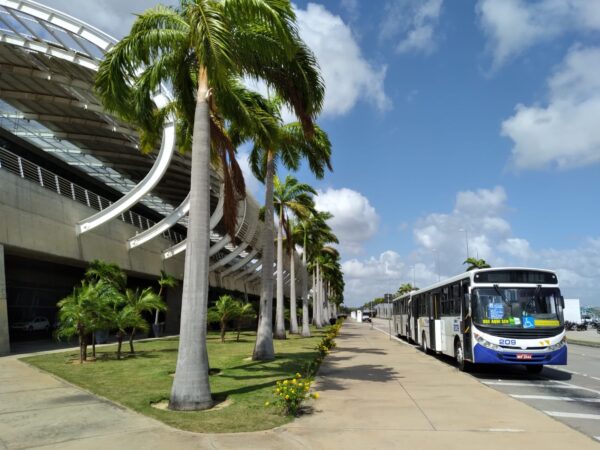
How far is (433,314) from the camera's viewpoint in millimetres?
20609

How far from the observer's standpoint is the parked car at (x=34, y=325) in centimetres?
2523

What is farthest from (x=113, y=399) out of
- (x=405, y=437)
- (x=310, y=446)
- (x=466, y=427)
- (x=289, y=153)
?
(x=289, y=153)

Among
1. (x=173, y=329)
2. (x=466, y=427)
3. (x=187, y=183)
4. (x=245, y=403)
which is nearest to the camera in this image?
(x=466, y=427)

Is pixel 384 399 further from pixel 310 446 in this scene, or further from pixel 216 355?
pixel 216 355

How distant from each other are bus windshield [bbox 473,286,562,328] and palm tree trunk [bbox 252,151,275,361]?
714 cm

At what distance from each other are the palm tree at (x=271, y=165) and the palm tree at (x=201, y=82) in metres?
5.38

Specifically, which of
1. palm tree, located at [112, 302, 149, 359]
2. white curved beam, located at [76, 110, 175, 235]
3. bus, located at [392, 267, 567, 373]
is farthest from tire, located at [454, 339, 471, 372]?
white curved beam, located at [76, 110, 175, 235]

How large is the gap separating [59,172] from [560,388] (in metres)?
33.1

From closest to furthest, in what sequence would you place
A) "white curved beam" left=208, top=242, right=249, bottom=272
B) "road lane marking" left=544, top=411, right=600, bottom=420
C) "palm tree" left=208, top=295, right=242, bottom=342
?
"road lane marking" left=544, top=411, right=600, bottom=420
"palm tree" left=208, top=295, right=242, bottom=342
"white curved beam" left=208, top=242, right=249, bottom=272

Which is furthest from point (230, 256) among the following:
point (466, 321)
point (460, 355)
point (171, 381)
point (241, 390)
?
point (241, 390)

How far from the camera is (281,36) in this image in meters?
9.84

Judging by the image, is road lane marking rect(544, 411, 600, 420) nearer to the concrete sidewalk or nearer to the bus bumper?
the concrete sidewalk

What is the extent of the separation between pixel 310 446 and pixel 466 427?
2.77 meters

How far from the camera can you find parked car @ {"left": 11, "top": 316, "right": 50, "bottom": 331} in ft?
82.8
